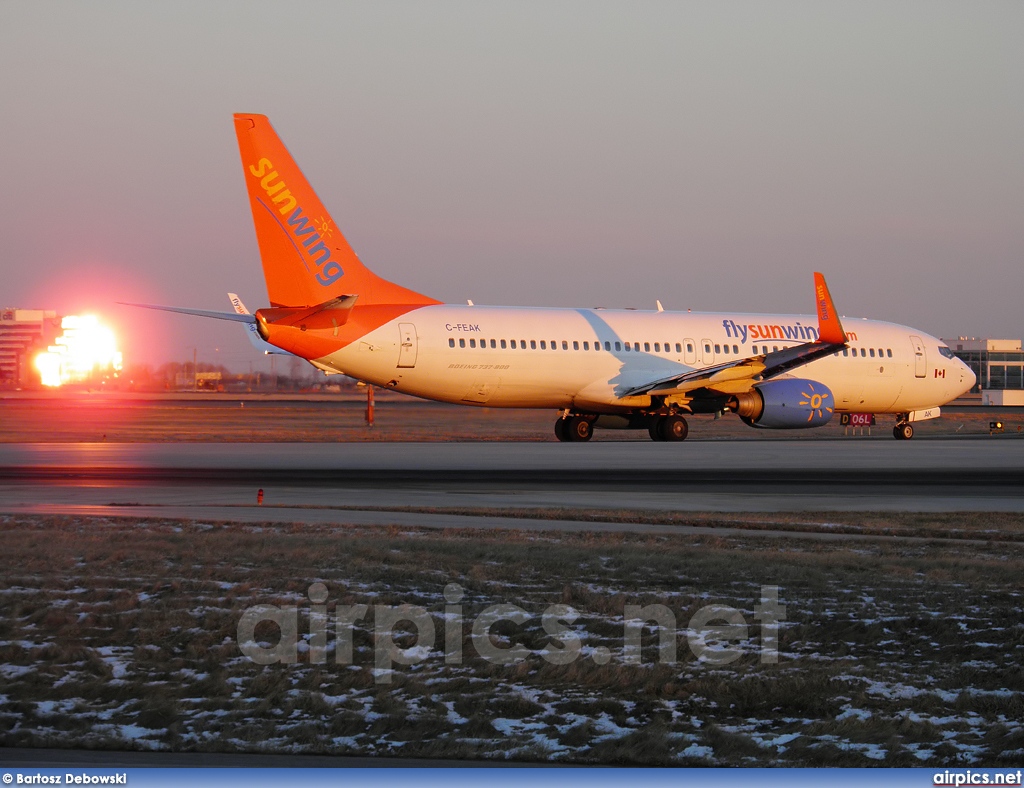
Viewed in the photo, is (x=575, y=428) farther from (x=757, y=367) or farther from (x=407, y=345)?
(x=407, y=345)

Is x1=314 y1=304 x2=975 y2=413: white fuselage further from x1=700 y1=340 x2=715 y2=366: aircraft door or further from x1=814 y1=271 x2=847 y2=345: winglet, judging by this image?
x1=814 y1=271 x2=847 y2=345: winglet

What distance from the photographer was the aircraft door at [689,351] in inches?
1470

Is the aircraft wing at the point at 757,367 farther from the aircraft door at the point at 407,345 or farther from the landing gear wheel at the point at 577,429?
the aircraft door at the point at 407,345

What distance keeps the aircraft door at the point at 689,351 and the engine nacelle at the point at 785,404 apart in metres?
2.32

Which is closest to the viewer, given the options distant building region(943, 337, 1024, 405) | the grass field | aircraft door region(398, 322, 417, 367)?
the grass field

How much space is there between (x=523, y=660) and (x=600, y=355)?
27.3m

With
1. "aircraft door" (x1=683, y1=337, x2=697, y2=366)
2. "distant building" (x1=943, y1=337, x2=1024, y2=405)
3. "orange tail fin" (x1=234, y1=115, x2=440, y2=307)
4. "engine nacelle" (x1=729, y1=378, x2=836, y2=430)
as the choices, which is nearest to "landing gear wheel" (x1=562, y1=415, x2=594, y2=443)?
"aircraft door" (x1=683, y1=337, x2=697, y2=366)

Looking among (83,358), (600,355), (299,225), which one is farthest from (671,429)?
(83,358)

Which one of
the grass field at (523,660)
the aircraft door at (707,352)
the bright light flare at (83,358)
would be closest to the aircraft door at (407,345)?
the aircraft door at (707,352)

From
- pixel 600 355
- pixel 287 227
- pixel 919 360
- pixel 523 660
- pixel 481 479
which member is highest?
pixel 287 227

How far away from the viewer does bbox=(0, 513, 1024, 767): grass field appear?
7.09 metres

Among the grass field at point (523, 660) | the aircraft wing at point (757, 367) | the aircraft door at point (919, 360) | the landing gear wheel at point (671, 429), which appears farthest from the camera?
the aircraft door at point (919, 360)

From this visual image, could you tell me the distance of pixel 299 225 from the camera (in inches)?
1228

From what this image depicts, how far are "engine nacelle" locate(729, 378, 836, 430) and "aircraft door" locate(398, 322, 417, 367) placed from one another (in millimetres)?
9640
